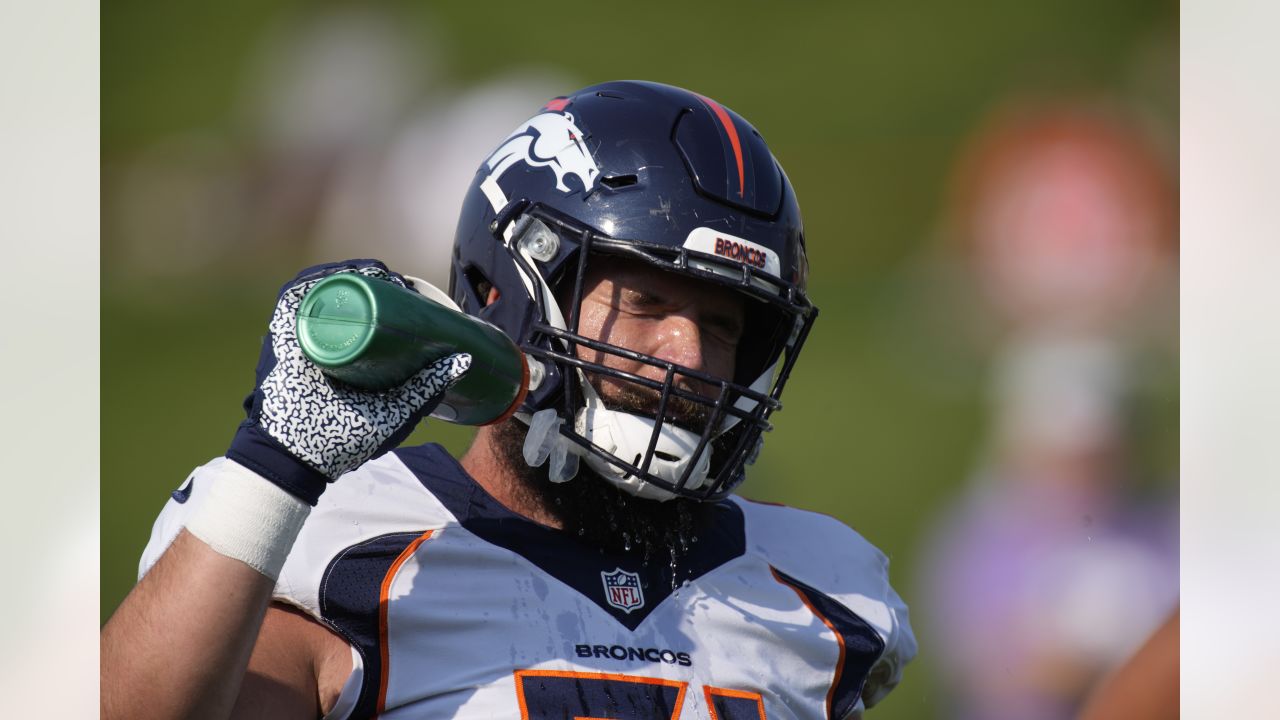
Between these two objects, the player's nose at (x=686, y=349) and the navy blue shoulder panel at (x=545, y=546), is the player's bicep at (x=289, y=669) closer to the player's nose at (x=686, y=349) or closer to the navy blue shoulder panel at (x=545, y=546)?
the navy blue shoulder panel at (x=545, y=546)

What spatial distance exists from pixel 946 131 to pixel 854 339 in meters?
0.73

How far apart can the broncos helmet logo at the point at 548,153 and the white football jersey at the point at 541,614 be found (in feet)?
1.31

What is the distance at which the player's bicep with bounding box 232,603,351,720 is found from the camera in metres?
1.26

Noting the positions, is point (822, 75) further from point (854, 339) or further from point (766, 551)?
point (766, 551)

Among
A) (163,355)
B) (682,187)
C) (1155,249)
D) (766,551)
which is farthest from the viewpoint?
(1155,249)

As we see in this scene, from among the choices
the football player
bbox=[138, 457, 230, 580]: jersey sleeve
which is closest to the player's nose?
the football player

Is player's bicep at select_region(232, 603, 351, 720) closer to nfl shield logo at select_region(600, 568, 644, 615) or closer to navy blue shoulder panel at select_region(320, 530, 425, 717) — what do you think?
navy blue shoulder panel at select_region(320, 530, 425, 717)

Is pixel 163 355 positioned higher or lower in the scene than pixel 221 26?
lower

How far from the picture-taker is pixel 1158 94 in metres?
3.82

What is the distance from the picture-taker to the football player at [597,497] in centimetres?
137

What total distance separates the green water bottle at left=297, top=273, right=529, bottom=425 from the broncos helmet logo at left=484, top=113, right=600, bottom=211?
1.44 ft

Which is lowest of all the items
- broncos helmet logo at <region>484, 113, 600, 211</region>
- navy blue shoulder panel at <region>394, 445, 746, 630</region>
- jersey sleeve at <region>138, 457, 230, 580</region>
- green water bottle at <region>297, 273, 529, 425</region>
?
navy blue shoulder panel at <region>394, 445, 746, 630</region>

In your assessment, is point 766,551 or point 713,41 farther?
point 713,41

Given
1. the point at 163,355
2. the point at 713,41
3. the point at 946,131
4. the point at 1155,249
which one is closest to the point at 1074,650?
the point at 1155,249
